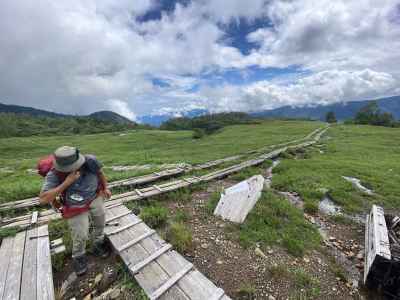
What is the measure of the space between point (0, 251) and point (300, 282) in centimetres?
607

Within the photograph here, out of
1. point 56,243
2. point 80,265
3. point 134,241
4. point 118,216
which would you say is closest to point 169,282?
point 134,241

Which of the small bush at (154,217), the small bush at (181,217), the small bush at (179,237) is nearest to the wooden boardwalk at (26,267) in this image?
the small bush at (154,217)

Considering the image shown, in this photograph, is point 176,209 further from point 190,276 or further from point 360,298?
point 360,298

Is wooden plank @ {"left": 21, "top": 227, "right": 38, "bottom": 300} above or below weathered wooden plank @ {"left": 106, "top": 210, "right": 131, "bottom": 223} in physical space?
above

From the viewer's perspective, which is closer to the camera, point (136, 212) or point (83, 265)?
point (83, 265)

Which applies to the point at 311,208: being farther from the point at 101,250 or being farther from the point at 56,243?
the point at 56,243

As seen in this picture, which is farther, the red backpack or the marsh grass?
the marsh grass

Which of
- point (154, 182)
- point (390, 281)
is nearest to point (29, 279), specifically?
point (154, 182)

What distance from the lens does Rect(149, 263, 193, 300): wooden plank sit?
288 centimetres

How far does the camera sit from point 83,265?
360 centimetres

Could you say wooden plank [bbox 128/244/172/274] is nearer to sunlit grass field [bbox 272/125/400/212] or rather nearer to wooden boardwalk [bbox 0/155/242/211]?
wooden boardwalk [bbox 0/155/242/211]

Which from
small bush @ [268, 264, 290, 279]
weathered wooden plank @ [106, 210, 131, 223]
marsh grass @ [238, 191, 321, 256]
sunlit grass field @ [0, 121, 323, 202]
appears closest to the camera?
small bush @ [268, 264, 290, 279]

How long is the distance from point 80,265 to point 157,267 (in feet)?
5.05

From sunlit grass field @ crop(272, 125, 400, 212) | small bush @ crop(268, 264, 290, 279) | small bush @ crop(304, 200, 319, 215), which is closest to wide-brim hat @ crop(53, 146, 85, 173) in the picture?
small bush @ crop(268, 264, 290, 279)
